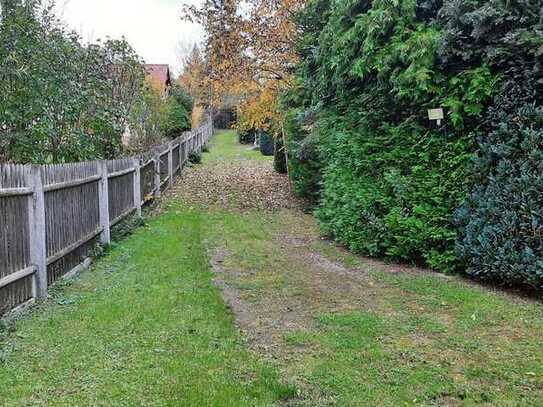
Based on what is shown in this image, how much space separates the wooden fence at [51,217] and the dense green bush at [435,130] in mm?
3357

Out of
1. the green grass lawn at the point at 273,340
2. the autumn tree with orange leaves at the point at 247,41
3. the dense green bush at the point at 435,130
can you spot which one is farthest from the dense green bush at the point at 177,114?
the green grass lawn at the point at 273,340

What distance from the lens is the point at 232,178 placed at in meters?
17.1

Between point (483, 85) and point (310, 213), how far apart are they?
19.5ft

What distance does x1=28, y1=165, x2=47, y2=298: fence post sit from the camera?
4.97m

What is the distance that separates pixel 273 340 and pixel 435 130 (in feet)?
12.0

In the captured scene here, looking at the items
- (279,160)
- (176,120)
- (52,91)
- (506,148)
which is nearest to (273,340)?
A: (506,148)

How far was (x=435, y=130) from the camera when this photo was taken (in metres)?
6.57

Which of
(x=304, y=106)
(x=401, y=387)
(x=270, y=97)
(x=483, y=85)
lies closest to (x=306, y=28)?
(x=304, y=106)

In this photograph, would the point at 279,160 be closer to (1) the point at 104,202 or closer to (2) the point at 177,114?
(2) the point at 177,114

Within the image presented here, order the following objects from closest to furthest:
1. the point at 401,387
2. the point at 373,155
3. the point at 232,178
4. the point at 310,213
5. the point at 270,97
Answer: the point at 401,387 → the point at 373,155 → the point at 310,213 → the point at 270,97 → the point at 232,178

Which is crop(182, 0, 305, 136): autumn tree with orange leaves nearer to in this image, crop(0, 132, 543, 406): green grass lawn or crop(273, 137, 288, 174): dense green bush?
crop(273, 137, 288, 174): dense green bush

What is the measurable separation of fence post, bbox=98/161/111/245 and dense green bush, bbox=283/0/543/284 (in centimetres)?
330

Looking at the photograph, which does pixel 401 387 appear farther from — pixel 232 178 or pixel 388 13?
pixel 232 178

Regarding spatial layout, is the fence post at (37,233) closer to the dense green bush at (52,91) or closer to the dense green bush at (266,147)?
the dense green bush at (52,91)
